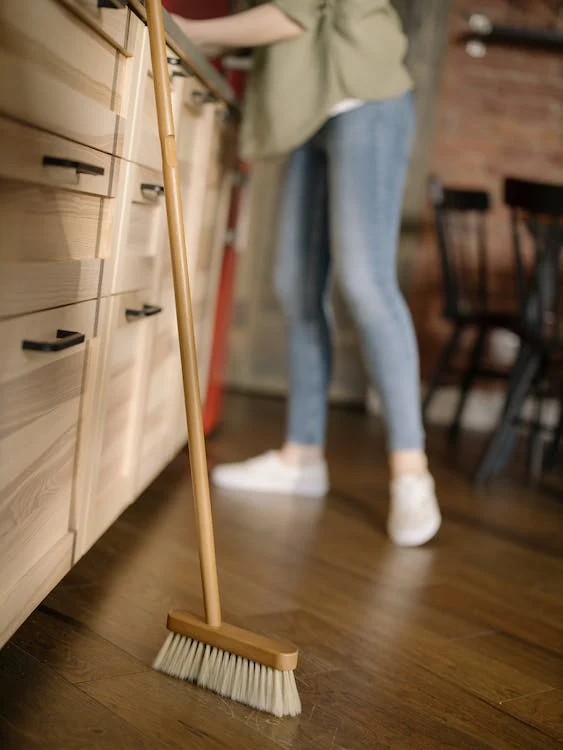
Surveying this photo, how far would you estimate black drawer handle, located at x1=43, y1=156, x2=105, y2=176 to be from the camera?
99cm

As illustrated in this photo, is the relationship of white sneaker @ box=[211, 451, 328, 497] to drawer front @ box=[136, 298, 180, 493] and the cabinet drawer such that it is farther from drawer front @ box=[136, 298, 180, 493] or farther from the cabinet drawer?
the cabinet drawer

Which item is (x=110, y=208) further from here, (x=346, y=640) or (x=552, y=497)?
(x=552, y=497)

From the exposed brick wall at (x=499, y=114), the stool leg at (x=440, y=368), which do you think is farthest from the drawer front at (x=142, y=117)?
the exposed brick wall at (x=499, y=114)

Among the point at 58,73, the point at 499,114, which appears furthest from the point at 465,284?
the point at 58,73

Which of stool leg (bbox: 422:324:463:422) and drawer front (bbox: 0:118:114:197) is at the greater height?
drawer front (bbox: 0:118:114:197)

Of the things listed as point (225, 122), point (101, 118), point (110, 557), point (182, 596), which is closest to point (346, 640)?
point (182, 596)

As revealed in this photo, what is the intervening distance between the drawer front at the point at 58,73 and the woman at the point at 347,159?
24.4 inches

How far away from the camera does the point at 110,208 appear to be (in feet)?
4.15

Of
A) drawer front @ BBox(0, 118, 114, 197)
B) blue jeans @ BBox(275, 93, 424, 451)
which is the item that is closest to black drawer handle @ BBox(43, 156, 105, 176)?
drawer front @ BBox(0, 118, 114, 197)

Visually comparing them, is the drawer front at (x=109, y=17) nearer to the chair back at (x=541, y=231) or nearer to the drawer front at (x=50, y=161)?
the drawer front at (x=50, y=161)

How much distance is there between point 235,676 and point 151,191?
0.72 meters

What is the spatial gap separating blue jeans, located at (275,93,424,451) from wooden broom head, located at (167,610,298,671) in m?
0.86

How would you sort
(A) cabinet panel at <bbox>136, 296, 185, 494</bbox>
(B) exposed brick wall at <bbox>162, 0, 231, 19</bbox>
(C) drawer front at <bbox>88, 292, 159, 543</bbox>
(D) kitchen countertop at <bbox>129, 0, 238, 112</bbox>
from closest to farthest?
(D) kitchen countertop at <bbox>129, 0, 238, 112</bbox>
(C) drawer front at <bbox>88, 292, 159, 543</bbox>
(A) cabinet panel at <bbox>136, 296, 185, 494</bbox>
(B) exposed brick wall at <bbox>162, 0, 231, 19</bbox>

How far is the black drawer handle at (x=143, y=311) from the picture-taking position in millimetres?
1446
